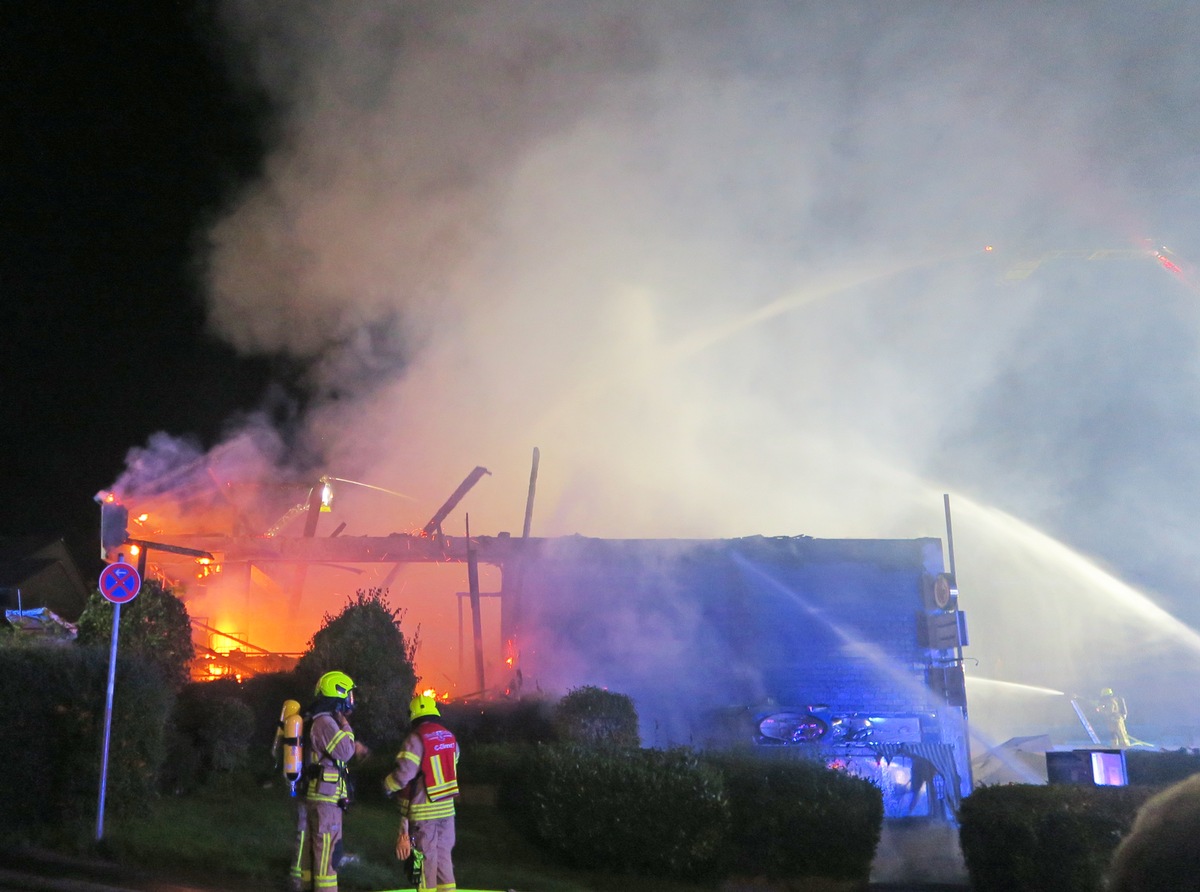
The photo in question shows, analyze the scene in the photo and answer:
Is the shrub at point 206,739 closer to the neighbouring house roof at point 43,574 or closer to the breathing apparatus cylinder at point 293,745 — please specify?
the breathing apparatus cylinder at point 293,745

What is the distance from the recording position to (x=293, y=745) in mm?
6988

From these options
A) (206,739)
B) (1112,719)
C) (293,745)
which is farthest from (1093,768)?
(1112,719)

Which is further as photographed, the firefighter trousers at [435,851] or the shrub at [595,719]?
the shrub at [595,719]

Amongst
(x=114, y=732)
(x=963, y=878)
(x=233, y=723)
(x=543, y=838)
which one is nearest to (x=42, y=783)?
(x=114, y=732)

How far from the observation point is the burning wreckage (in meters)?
19.8

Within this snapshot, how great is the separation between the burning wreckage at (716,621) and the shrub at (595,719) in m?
6.34

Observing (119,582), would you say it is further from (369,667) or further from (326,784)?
(369,667)

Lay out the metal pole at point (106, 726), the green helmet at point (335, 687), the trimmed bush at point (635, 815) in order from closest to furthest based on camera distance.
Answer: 1. the green helmet at point (335, 687)
2. the metal pole at point (106, 726)
3. the trimmed bush at point (635, 815)

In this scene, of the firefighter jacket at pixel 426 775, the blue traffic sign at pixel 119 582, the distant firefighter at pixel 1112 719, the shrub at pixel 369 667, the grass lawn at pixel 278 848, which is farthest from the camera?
the distant firefighter at pixel 1112 719

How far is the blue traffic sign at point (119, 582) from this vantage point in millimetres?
8539

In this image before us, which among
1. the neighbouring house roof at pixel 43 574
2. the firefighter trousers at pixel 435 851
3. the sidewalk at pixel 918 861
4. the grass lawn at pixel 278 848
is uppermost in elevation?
the neighbouring house roof at pixel 43 574

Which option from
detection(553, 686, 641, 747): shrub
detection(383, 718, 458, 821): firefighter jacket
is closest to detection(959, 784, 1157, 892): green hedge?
detection(553, 686, 641, 747): shrub

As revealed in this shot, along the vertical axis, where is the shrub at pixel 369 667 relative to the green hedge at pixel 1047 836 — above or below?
above

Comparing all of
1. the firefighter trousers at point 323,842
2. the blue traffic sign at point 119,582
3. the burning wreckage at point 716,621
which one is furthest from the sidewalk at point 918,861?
the blue traffic sign at point 119,582
